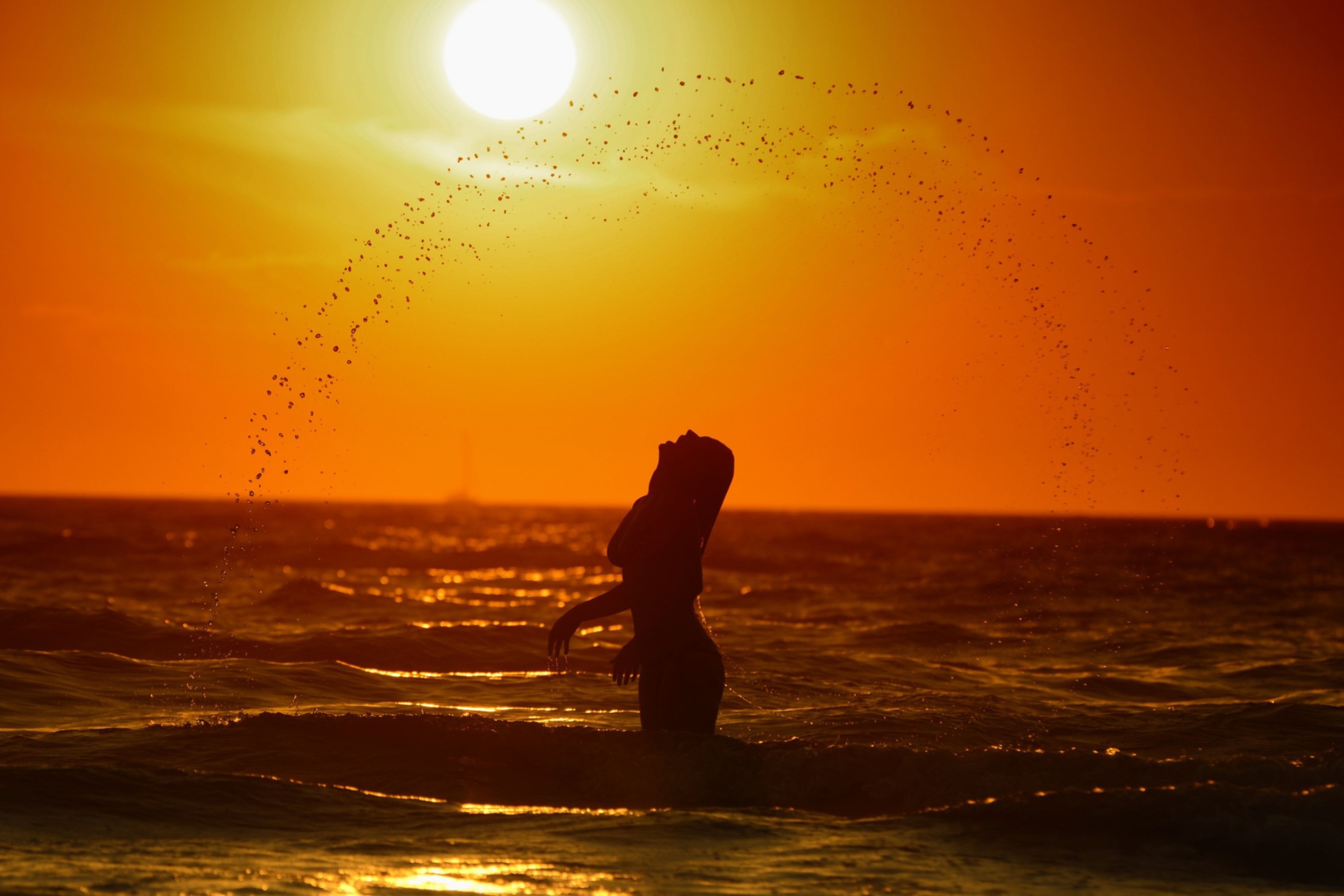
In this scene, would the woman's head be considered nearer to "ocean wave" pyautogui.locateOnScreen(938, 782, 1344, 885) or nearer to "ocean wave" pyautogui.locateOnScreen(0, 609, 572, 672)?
"ocean wave" pyautogui.locateOnScreen(938, 782, 1344, 885)

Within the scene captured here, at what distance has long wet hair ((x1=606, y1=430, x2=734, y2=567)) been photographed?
9109mm

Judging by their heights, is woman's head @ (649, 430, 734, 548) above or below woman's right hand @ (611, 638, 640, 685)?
above

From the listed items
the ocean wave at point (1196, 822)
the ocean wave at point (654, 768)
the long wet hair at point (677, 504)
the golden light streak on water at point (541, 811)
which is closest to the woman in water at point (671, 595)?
the long wet hair at point (677, 504)

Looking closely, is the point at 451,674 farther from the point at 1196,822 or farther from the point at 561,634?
the point at 1196,822

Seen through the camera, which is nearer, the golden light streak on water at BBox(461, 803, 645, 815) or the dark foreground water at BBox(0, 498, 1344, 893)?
the dark foreground water at BBox(0, 498, 1344, 893)

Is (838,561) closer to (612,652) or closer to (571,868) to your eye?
(612,652)

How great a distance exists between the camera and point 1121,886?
667 centimetres

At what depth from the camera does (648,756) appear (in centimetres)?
888

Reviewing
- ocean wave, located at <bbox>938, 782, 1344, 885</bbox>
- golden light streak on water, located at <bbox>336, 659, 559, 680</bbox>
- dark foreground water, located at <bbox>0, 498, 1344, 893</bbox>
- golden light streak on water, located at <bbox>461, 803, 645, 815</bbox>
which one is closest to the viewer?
dark foreground water, located at <bbox>0, 498, 1344, 893</bbox>

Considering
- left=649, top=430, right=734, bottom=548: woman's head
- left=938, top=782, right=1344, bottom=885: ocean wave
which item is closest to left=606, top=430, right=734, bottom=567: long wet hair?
left=649, top=430, right=734, bottom=548: woman's head

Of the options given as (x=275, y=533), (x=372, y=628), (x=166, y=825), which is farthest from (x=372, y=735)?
(x=275, y=533)

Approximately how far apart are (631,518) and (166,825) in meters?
3.36

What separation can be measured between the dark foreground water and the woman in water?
329 mm

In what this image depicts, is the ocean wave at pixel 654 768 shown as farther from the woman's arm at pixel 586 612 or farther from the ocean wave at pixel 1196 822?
the woman's arm at pixel 586 612
